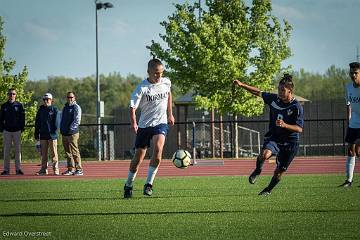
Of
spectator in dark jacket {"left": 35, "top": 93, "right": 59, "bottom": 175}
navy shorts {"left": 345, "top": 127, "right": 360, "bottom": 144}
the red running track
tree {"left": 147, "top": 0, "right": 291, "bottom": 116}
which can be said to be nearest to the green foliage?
tree {"left": 147, "top": 0, "right": 291, "bottom": 116}

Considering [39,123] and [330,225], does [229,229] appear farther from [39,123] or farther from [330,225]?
[39,123]

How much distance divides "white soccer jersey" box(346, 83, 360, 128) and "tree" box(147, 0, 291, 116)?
24788mm

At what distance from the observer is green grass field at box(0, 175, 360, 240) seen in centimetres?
893

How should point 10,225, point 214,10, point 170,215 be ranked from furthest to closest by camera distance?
1. point 214,10
2. point 170,215
3. point 10,225

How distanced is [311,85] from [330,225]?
112038 mm

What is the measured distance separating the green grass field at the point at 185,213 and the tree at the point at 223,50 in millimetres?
24496

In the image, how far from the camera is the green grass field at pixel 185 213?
893 centimetres

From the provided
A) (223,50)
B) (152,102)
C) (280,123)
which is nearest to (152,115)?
(152,102)

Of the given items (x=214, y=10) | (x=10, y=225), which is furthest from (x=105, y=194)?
(x=214, y=10)

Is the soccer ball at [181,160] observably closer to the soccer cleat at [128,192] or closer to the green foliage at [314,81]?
the soccer cleat at [128,192]

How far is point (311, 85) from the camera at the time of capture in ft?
393

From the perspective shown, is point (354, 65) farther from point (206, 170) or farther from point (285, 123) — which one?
point (206, 170)

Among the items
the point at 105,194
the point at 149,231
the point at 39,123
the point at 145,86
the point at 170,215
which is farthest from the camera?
the point at 39,123

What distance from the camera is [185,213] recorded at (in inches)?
431
